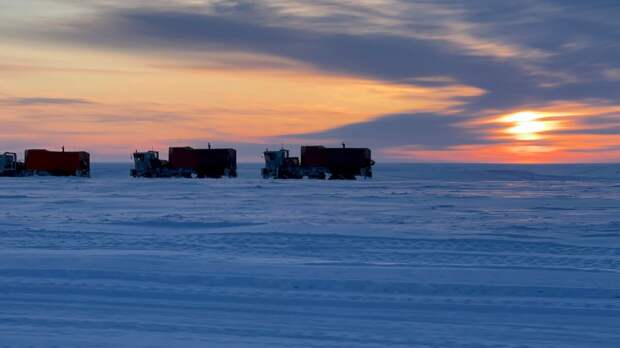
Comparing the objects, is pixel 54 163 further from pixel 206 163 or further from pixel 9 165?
pixel 206 163

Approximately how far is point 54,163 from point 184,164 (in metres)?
9.35

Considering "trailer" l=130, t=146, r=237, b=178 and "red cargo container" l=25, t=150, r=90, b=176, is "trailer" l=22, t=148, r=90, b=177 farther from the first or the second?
"trailer" l=130, t=146, r=237, b=178

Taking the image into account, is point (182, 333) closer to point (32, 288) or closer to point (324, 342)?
point (324, 342)

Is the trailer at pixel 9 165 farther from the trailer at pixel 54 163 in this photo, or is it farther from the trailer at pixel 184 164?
the trailer at pixel 184 164

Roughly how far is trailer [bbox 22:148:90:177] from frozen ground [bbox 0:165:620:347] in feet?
127

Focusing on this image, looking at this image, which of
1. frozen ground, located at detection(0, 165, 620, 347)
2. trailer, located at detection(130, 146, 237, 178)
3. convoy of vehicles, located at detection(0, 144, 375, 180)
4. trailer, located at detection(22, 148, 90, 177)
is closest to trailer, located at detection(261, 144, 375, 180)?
convoy of vehicles, located at detection(0, 144, 375, 180)

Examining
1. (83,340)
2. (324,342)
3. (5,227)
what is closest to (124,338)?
(83,340)

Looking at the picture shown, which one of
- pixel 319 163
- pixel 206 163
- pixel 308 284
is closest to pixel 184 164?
pixel 206 163

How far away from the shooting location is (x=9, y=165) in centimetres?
5194

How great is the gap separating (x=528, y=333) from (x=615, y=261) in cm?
488

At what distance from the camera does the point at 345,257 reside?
34.4 ft

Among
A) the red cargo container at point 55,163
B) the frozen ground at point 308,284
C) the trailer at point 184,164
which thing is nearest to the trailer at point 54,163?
the red cargo container at point 55,163

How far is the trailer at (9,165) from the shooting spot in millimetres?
51688

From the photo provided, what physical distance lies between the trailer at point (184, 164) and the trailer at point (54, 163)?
15.1 ft
